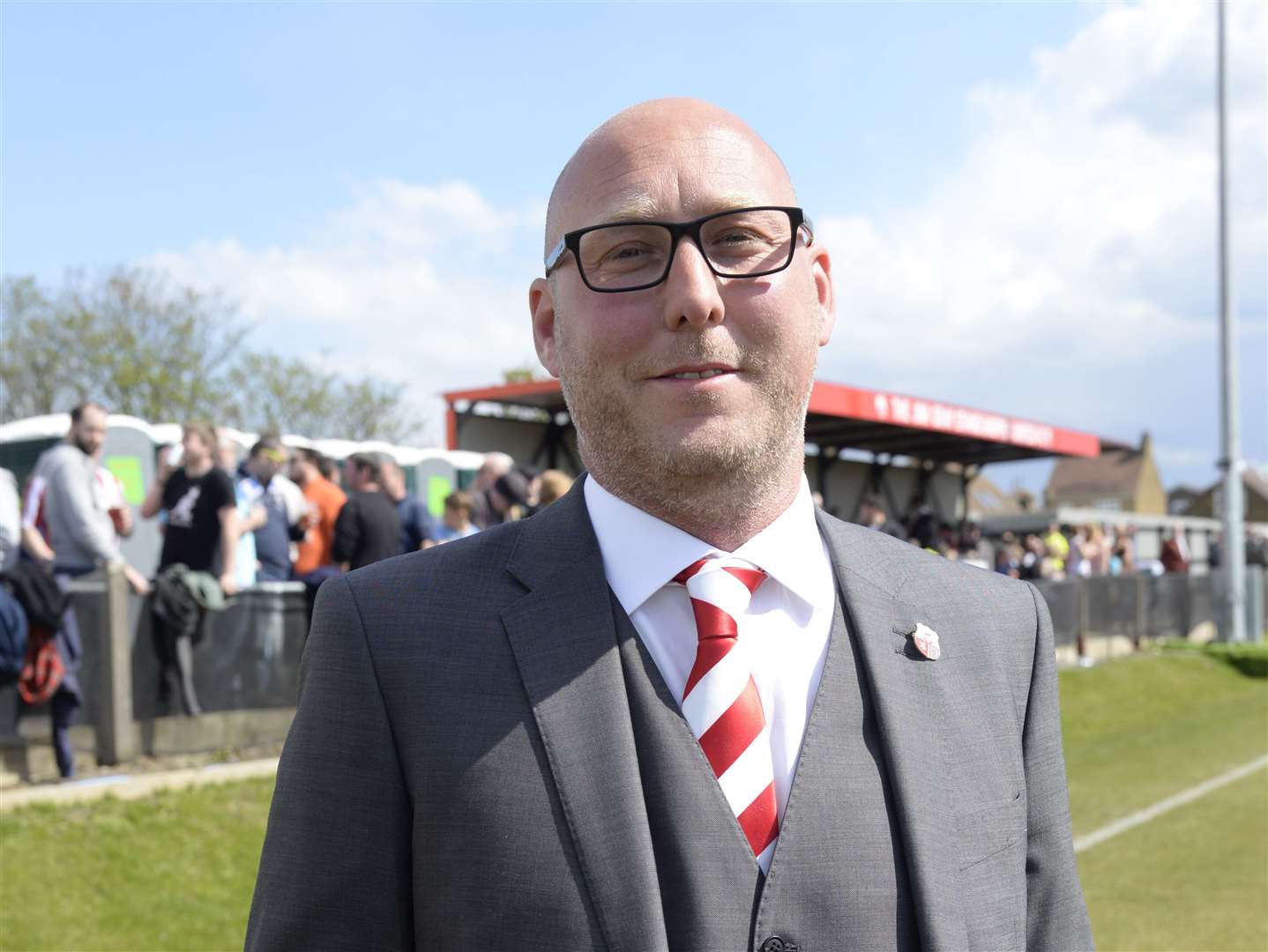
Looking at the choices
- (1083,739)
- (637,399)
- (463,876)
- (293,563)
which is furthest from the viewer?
(1083,739)

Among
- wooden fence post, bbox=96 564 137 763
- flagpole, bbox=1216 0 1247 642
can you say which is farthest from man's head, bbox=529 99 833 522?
flagpole, bbox=1216 0 1247 642

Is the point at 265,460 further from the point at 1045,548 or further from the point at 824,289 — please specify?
the point at 1045,548

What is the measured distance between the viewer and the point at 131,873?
6594 mm

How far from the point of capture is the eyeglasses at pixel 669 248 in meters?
1.88

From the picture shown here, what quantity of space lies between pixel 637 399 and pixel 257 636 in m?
6.83

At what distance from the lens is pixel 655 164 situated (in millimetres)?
1917

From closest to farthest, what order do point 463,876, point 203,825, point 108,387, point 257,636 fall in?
point 463,876 < point 203,825 < point 257,636 < point 108,387

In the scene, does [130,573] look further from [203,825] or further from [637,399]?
[637,399]

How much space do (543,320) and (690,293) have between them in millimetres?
336

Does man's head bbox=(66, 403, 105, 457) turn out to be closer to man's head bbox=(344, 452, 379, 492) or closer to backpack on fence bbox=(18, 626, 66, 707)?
backpack on fence bbox=(18, 626, 66, 707)

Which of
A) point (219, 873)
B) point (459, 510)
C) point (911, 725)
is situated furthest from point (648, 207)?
point (459, 510)

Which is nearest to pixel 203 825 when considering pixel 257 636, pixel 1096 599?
pixel 257 636

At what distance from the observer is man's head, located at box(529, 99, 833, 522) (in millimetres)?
1859

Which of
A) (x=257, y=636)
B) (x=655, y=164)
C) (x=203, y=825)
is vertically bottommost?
(x=203, y=825)
